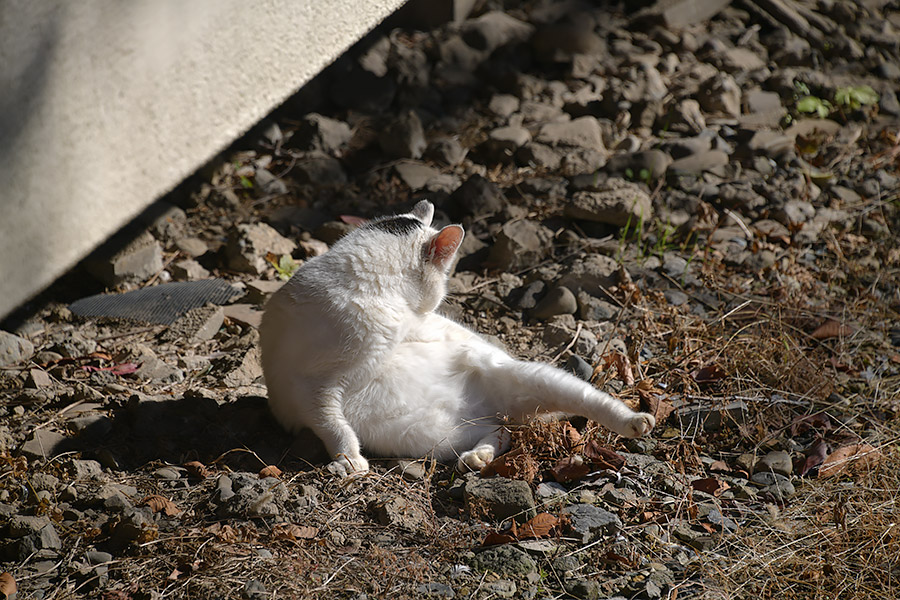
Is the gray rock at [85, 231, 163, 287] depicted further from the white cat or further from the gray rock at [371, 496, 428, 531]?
the gray rock at [371, 496, 428, 531]

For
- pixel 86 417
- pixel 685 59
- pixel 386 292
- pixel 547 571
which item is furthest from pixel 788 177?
pixel 86 417

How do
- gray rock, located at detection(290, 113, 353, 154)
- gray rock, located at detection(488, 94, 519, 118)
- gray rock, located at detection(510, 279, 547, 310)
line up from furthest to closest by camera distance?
gray rock, located at detection(488, 94, 519, 118) < gray rock, located at detection(290, 113, 353, 154) < gray rock, located at detection(510, 279, 547, 310)

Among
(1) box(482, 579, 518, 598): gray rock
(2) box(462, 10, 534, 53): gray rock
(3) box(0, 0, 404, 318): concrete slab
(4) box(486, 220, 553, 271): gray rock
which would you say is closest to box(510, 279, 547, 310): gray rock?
(4) box(486, 220, 553, 271): gray rock

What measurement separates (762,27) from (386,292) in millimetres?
5478

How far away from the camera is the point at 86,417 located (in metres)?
3.23

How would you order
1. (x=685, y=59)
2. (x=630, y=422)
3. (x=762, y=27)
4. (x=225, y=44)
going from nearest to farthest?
1. (x=630, y=422)
2. (x=225, y=44)
3. (x=685, y=59)
4. (x=762, y=27)

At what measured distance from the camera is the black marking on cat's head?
10.2ft

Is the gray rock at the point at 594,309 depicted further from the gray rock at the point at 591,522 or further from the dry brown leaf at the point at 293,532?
the dry brown leaf at the point at 293,532

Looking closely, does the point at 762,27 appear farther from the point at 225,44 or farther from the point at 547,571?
the point at 547,571

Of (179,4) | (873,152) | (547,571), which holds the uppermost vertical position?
(179,4)

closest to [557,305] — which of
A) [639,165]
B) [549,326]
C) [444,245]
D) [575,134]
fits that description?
[549,326]

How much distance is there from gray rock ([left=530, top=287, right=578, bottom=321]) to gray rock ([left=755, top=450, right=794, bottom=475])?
3.97 ft

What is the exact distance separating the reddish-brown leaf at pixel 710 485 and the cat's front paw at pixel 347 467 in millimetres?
1173

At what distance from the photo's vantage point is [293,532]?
8.41 feet
